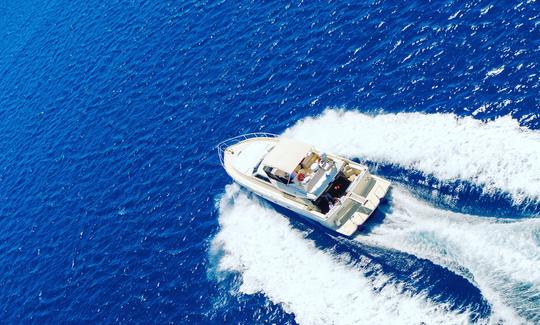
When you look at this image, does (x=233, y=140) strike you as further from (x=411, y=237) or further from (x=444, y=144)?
(x=411, y=237)

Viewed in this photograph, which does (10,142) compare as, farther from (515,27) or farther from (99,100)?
(515,27)

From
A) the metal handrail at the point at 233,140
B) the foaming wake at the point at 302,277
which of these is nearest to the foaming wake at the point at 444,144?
the metal handrail at the point at 233,140

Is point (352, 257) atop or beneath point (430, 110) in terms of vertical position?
beneath

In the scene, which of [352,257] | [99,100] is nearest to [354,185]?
[352,257]

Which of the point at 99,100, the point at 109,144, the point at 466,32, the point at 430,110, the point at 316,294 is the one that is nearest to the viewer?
the point at 316,294

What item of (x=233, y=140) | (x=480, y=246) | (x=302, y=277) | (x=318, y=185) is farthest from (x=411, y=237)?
(x=233, y=140)
